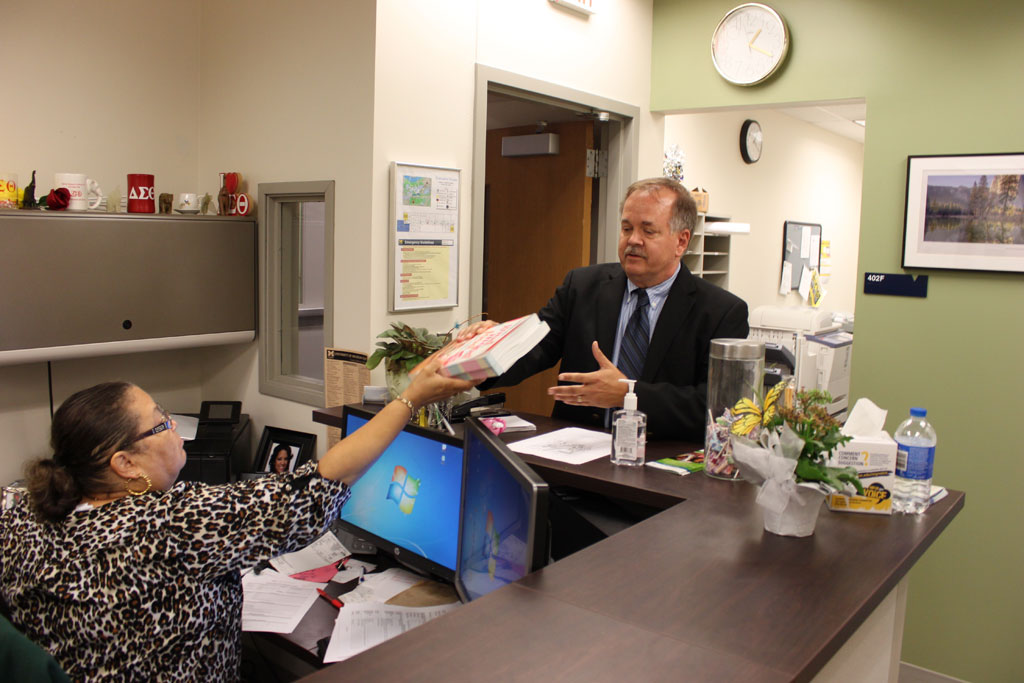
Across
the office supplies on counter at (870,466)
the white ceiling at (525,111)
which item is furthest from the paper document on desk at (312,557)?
the white ceiling at (525,111)

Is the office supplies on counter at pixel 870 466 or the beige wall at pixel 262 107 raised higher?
the beige wall at pixel 262 107

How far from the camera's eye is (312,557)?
2.11 metres

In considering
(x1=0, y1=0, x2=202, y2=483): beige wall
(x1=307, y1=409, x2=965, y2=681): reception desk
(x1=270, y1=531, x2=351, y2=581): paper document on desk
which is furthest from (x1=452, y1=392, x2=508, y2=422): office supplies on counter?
(x1=0, y1=0, x2=202, y2=483): beige wall

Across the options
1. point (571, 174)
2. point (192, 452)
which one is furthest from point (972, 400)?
point (192, 452)

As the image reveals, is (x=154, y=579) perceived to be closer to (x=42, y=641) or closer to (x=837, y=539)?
(x=42, y=641)

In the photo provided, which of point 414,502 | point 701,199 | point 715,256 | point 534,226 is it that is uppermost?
point 701,199

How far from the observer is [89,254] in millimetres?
2809

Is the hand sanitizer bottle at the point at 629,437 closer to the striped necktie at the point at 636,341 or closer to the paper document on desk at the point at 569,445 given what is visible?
the paper document on desk at the point at 569,445

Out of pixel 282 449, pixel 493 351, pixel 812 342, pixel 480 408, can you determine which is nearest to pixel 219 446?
pixel 282 449

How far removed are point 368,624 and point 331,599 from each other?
7.7 inches

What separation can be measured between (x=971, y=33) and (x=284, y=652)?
319cm

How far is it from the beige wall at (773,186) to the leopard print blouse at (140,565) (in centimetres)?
381

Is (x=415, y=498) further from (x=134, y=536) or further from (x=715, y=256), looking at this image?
(x=715, y=256)

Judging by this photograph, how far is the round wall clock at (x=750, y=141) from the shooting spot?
18.6 ft
